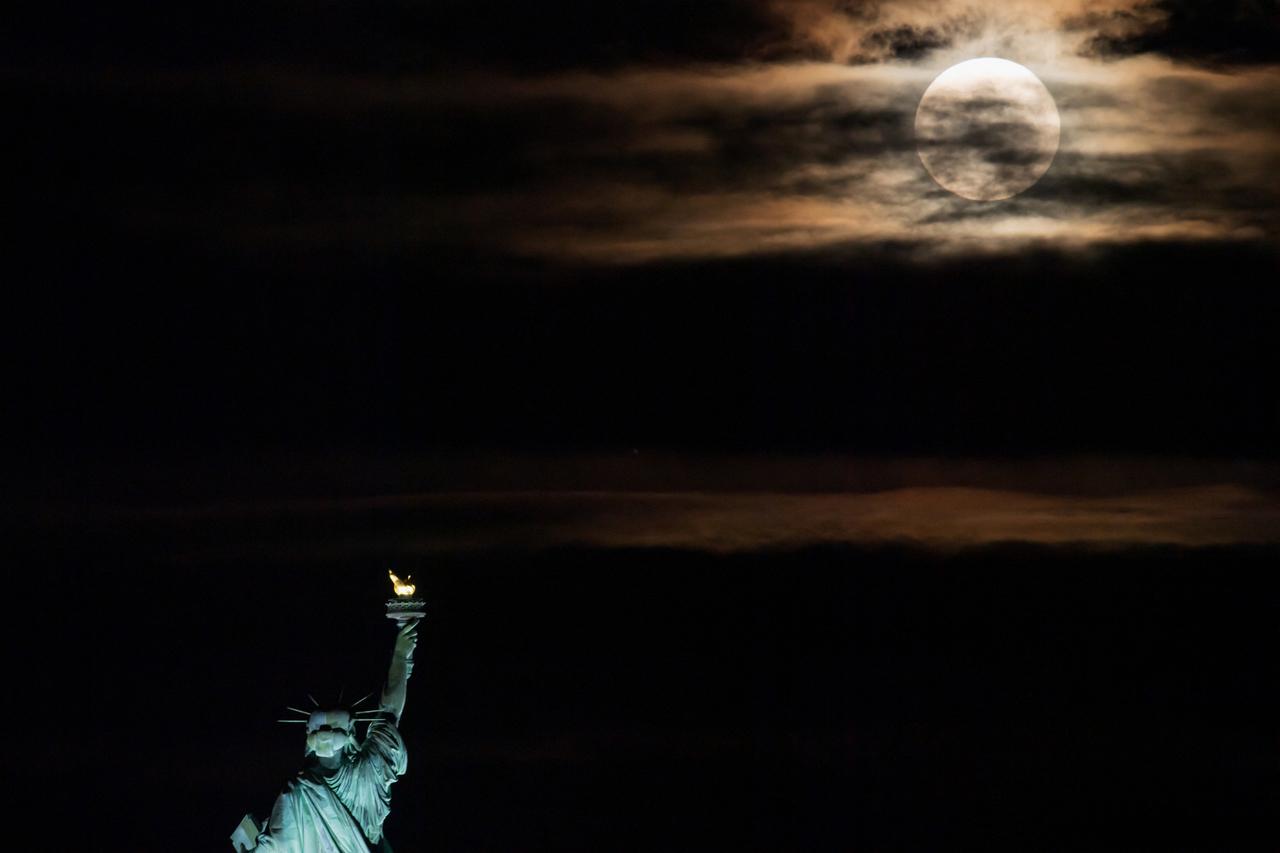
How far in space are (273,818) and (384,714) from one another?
1815 millimetres

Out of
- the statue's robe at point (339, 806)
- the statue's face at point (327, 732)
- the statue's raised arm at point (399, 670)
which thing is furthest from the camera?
the statue's raised arm at point (399, 670)

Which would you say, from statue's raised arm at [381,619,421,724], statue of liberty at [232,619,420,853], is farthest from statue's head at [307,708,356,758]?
statue's raised arm at [381,619,421,724]

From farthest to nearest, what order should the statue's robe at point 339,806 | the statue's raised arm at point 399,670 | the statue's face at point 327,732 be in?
the statue's raised arm at point 399,670 < the statue's face at point 327,732 < the statue's robe at point 339,806

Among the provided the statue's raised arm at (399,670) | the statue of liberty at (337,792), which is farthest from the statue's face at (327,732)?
the statue's raised arm at (399,670)

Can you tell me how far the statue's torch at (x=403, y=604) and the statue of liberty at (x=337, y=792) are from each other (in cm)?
99

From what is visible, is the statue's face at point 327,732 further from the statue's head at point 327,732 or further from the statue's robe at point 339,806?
the statue's robe at point 339,806

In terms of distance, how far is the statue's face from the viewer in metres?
33.8

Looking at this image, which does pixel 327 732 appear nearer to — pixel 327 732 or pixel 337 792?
pixel 327 732

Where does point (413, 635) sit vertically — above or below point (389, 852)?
above

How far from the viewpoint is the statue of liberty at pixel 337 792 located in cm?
3353

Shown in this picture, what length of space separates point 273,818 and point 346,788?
0.81 metres

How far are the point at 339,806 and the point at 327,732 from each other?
2.45ft

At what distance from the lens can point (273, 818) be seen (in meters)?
33.6

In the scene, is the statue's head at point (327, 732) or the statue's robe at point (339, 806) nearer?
Result: the statue's robe at point (339, 806)
